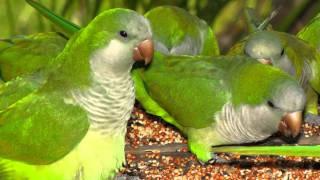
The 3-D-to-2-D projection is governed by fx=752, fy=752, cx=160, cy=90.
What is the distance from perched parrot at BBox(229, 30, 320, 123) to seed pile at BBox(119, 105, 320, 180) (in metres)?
0.21

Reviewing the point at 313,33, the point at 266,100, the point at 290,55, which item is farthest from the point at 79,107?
the point at 313,33

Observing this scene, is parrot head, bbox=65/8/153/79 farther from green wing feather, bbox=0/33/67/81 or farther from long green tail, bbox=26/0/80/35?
green wing feather, bbox=0/33/67/81

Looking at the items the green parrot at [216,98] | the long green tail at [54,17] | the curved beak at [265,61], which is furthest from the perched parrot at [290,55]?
the long green tail at [54,17]

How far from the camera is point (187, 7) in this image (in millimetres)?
3590

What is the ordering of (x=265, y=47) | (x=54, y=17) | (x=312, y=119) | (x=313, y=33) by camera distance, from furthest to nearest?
(x=313, y=33), (x=312, y=119), (x=265, y=47), (x=54, y=17)

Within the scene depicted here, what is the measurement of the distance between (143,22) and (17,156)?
0.51 m

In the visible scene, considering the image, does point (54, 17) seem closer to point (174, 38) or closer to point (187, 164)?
point (174, 38)

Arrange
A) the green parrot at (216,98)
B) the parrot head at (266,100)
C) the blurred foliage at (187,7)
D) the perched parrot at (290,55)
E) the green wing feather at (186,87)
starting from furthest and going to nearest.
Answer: the blurred foliage at (187,7)
the perched parrot at (290,55)
the green wing feather at (186,87)
the green parrot at (216,98)
the parrot head at (266,100)

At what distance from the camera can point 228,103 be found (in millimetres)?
2410

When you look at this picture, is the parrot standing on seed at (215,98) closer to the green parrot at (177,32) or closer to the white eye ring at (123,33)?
the green parrot at (177,32)

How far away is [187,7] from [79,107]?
1625 millimetres

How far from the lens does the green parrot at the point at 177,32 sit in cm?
270

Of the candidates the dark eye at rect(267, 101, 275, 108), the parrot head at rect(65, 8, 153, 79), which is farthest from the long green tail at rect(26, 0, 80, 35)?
the dark eye at rect(267, 101, 275, 108)

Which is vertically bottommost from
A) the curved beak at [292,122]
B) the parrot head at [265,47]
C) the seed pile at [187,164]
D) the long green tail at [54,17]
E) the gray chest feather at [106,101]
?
the seed pile at [187,164]
